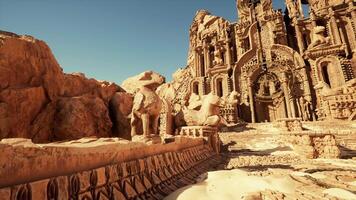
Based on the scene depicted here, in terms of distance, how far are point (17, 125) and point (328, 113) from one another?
73.0ft

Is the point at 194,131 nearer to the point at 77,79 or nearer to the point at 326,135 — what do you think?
the point at 326,135

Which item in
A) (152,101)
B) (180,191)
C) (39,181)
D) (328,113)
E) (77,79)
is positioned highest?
(77,79)

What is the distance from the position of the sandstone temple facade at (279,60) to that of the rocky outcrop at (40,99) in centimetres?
1153

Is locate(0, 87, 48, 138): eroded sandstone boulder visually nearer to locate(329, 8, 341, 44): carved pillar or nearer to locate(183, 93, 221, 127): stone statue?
locate(183, 93, 221, 127): stone statue

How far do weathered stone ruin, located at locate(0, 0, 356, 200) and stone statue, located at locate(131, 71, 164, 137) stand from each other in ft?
0.10

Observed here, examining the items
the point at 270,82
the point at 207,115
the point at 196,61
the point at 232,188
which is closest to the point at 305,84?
the point at 270,82

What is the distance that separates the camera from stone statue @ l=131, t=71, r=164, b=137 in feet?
16.5

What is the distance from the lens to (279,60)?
22484 millimetres

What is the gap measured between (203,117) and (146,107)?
371 cm

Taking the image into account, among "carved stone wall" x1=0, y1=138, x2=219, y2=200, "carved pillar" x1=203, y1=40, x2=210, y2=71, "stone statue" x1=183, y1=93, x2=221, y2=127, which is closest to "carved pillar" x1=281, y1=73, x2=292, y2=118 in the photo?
"carved pillar" x1=203, y1=40, x2=210, y2=71

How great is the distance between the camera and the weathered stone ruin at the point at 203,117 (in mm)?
2006

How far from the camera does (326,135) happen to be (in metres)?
6.77

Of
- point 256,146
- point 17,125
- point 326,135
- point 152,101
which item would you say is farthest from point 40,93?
point 326,135

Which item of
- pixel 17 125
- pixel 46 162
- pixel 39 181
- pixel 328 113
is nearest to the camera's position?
pixel 39 181
